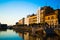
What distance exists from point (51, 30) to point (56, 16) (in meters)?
23.2

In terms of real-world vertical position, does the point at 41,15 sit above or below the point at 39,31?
above

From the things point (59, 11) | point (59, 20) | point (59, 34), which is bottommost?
point (59, 34)

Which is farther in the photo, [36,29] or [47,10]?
[47,10]

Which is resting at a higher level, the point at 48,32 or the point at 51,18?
the point at 51,18

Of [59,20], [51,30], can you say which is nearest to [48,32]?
[51,30]

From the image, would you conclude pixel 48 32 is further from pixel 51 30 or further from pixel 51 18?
pixel 51 18

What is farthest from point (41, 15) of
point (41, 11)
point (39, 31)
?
point (39, 31)

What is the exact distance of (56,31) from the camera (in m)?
28.2

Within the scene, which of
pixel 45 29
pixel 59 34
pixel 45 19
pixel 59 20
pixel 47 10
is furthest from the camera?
pixel 47 10

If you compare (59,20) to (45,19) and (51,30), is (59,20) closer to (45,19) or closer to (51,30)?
(45,19)

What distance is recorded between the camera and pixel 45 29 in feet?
94.0

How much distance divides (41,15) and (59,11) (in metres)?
14.0

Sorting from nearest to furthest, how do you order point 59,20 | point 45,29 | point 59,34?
1. point 59,34
2. point 45,29
3. point 59,20

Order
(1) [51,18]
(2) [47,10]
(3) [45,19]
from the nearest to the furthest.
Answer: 1. (1) [51,18]
2. (3) [45,19]
3. (2) [47,10]
